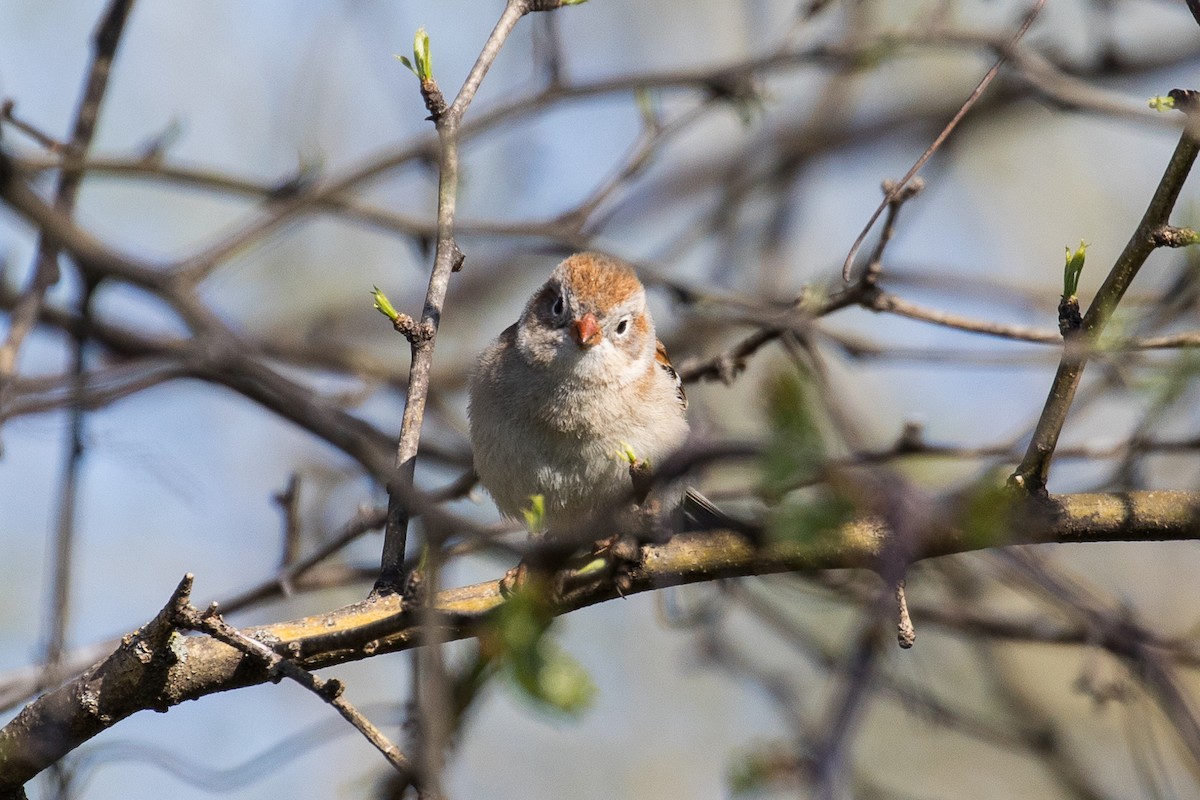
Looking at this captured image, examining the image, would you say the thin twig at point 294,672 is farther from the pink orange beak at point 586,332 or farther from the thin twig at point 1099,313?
the pink orange beak at point 586,332

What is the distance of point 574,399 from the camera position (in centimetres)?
510

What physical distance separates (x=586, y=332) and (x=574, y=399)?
314mm

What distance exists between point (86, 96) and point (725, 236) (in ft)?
12.1

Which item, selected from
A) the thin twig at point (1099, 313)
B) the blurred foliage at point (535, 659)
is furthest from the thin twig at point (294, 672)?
the thin twig at point (1099, 313)

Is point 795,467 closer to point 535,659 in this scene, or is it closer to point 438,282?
point 535,659

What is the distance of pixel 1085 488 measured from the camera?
467 cm

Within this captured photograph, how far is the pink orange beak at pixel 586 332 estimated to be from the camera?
17.0 feet

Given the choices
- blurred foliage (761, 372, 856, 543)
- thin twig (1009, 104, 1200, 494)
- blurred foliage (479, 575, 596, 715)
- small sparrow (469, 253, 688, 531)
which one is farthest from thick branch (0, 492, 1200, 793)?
small sparrow (469, 253, 688, 531)

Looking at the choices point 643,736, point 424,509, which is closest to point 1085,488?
point 424,509

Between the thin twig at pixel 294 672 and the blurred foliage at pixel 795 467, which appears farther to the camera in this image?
the thin twig at pixel 294 672

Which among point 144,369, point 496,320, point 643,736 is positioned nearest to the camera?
point 144,369

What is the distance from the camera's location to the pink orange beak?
5184 millimetres

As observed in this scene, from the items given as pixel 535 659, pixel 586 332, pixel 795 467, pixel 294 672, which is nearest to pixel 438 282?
pixel 294 672

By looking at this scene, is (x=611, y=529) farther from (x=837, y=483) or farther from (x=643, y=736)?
(x=643, y=736)
